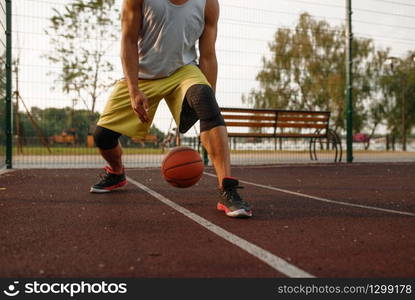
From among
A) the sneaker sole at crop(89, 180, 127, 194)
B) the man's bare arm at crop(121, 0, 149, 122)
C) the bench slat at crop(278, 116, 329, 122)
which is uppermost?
the man's bare arm at crop(121, 0, 149, 122)

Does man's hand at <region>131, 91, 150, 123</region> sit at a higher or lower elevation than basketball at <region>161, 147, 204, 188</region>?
higher

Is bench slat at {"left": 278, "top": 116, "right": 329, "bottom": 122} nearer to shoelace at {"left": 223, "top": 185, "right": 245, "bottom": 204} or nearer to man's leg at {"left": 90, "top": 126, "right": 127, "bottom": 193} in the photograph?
man's leg at {"left": 90, "top": 126, "right": 127, "bottom": 193}

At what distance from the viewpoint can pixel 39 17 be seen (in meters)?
7.80

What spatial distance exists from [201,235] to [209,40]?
1.85 metres

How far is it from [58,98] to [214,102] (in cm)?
533

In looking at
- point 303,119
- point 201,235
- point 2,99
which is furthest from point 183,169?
point 303,119

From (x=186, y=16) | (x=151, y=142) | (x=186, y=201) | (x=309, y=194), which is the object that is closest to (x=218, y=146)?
(x=186, y=201)

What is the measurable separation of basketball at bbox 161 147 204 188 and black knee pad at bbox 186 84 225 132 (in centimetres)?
38

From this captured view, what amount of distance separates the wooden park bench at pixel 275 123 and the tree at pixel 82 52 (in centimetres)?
252

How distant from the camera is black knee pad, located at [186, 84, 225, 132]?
3.36 m

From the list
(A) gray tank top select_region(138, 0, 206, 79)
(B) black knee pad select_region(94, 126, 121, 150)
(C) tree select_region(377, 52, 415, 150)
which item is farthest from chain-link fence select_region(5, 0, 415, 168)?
(C) tree select_region(377, 52, 415, 150)

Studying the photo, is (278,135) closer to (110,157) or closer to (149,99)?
(110,157)

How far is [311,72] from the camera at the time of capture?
1966cm

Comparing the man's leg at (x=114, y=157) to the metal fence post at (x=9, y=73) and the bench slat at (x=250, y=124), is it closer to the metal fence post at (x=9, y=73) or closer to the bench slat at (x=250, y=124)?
the metal fence post at (x=9, y=73)
